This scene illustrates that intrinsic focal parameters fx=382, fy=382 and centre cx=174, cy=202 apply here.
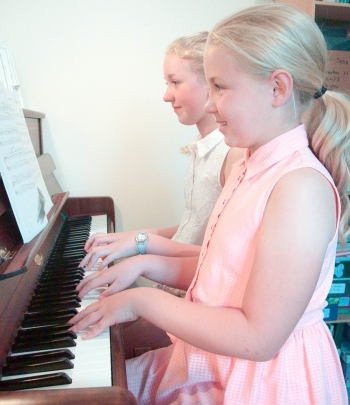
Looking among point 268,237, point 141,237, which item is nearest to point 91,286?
point 141,237

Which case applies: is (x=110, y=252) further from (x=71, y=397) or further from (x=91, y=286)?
(x=71, y=397)

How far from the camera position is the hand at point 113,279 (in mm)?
890

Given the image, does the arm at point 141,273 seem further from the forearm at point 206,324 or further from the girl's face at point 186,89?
the girl's face at point 186,89

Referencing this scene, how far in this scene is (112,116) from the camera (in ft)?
5.96

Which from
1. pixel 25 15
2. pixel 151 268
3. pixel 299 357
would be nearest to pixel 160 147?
pixel 25 15

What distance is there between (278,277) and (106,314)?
1.12 ft

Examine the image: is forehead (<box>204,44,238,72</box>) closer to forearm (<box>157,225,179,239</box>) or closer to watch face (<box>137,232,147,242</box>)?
watch face (<box>137,232,147,242</box>)

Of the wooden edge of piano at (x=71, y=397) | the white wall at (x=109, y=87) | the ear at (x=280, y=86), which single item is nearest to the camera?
the wooden edge of piano at (x=71, y=397)

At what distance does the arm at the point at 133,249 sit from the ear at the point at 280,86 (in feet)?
1.83

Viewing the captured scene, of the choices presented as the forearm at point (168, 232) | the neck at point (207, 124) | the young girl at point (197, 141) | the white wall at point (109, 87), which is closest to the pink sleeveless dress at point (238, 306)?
the young girl at point (197, 141)

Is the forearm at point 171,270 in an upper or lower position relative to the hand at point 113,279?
lower

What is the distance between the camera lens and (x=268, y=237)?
620mm

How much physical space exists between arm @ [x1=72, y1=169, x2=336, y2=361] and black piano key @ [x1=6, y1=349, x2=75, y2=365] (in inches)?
8.2

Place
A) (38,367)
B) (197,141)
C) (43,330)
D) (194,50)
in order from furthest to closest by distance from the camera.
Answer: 1. (197,141)
2. (194,50)
3. (43,330)
4. (38,367)
